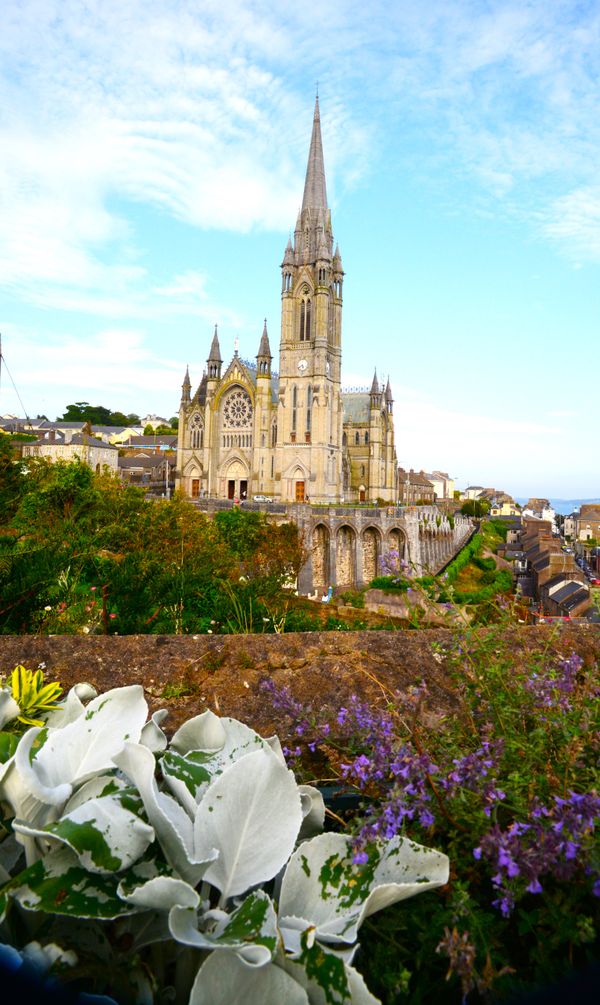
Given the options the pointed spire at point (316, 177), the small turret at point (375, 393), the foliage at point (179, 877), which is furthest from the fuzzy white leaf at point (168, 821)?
the small turret at point (375, 393)

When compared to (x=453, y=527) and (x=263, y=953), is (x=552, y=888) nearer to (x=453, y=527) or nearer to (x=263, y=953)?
(x=263, y=953)

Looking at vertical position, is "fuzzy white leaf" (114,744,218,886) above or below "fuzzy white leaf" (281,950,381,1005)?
above

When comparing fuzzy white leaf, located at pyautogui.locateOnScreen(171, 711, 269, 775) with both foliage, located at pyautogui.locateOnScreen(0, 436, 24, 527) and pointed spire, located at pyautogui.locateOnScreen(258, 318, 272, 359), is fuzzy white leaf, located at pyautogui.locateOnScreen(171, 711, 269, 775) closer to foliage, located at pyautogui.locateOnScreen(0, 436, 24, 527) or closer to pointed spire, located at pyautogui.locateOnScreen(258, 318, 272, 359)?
foliage, located at pyautogui.locateOnScreen(0, 436, 24, 527)

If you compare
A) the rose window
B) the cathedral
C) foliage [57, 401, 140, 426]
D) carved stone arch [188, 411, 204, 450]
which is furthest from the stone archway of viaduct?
foliage [57, 401, 140, 426]

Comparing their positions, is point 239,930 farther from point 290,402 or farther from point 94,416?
point 94,416

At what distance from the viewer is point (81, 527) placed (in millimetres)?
8320

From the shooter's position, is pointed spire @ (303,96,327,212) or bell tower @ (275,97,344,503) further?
pointed spire @ (303,96,327,212)

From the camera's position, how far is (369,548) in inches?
1560

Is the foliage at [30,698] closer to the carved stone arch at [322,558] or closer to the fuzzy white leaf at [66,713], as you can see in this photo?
the fuzzy white leaf at [66,713]

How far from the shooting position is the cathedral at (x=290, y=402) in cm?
→ 5172

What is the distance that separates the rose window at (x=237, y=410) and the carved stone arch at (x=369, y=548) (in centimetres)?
2026

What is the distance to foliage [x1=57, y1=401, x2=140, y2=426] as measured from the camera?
108 meters

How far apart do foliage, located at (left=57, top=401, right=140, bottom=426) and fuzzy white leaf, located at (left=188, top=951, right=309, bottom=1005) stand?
107 meters

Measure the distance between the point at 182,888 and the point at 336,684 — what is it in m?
1.52
